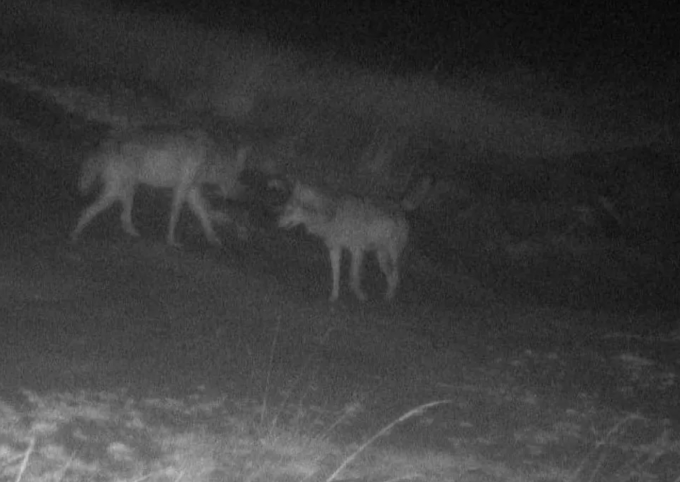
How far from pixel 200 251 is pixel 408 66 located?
9.59 ft

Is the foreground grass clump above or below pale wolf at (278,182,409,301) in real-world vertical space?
below

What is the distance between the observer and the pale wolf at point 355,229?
26.9ft

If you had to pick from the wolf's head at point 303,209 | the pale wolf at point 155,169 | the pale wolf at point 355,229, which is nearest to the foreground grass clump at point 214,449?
the pale wolf at point 355,229

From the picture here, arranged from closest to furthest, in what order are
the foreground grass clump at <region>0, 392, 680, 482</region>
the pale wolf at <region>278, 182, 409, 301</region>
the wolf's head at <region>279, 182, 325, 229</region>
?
the foreground grass clump at <region>0, 392, 680, 482</region>
the pale wolf at <region>278, 182, 409, 301</region>
the wolf's head at <region>279, 182, 325, 229</region>

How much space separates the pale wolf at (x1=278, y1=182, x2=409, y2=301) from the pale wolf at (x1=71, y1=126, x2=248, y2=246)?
2.60ft

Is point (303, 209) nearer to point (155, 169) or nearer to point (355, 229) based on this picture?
point (355, 229)

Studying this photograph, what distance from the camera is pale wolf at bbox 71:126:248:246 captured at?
8.29 metres

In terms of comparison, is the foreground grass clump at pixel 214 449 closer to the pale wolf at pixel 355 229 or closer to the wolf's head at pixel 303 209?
the pale wolf at pixel 355 229

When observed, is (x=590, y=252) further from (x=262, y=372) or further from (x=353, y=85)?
(x=262, y=372)

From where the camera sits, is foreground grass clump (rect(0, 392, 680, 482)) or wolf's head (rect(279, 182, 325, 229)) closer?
foreground grass clump (rect(0, 392, 680, 482))

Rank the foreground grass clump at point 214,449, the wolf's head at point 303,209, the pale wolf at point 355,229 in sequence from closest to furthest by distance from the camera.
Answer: the foreground grass clump at point 214,449 < the pale wolf at point 355,229 < the wolf's head at point 303,209

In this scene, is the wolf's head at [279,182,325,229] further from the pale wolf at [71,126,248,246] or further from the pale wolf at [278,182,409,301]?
the pale wolf at [71,126,248,246]

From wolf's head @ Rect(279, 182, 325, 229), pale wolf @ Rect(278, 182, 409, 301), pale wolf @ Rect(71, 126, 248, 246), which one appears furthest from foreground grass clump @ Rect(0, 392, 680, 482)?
pale wolf @ Rect(71, 126, 248, 246)

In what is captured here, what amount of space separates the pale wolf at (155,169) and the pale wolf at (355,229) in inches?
31.2
